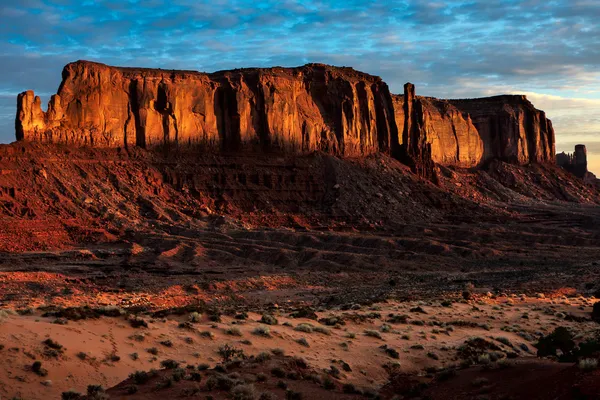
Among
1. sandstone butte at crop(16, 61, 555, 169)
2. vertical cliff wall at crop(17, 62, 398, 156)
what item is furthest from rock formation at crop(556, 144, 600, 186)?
vertical cliff wall at crop(17, 62, 398, 156)

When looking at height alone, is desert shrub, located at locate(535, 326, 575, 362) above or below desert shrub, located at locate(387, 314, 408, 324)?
above

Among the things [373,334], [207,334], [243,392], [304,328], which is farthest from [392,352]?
[243,392]

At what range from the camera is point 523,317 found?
3061 cm

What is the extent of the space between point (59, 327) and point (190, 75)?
66.0 metres

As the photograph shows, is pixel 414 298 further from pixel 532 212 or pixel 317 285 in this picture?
pixel 532 212

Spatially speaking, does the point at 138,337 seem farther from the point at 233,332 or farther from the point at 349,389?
the point at 349,389

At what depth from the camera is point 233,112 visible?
8456cm

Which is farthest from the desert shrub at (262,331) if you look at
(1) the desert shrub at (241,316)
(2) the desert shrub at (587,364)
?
(2) the desert shrub at (587,364)

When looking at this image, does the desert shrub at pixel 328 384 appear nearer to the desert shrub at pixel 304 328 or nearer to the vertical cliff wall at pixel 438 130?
the desert shrub at pixel 304 328

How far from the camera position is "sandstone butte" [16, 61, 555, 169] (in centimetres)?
7294

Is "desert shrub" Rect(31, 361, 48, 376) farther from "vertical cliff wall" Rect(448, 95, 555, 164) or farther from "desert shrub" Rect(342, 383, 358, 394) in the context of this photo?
"vertical cliff wall" Rect(448, 95, 555, 164)

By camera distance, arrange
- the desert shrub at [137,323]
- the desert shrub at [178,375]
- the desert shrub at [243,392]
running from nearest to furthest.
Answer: the desert shrub at [243,392] → the desert shrub at [178,375] → the desert shrub at [137,323]

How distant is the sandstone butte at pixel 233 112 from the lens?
72938 mm

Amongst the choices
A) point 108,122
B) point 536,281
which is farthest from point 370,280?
point 108,122
